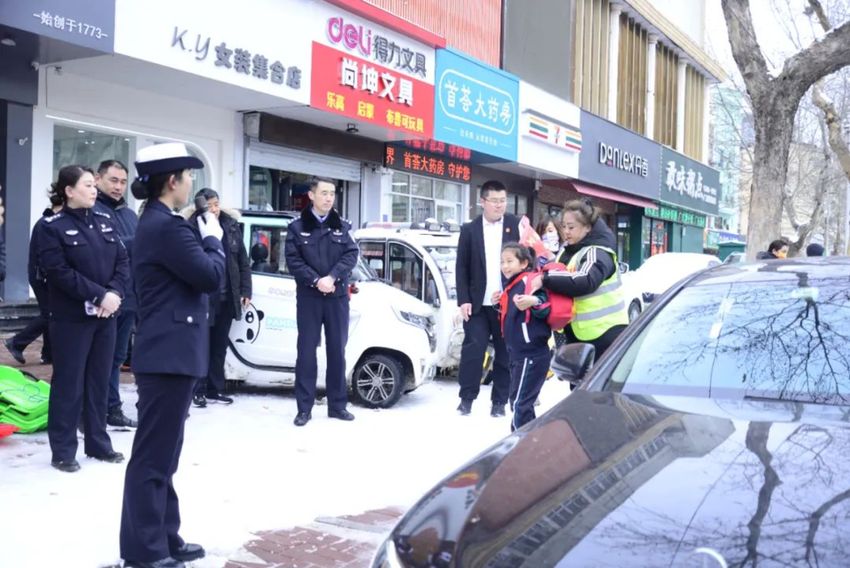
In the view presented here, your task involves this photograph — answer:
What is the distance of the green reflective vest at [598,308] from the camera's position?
5.31 m

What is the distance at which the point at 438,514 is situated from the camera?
2.37 meters

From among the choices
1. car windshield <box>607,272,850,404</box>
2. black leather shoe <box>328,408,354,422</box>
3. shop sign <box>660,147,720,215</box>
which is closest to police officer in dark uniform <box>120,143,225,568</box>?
car windshield <box>607,272,850,404</box>

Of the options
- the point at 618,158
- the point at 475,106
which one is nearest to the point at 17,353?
the point at 475,106

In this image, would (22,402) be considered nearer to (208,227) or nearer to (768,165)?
(208,227)

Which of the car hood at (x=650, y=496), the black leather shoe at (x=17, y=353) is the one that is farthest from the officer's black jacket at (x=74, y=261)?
the black leather shoe at (x=17, y=353)

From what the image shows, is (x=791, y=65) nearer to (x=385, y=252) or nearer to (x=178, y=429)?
(x=385, y=252)

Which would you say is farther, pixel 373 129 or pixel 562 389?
pixel 373 129

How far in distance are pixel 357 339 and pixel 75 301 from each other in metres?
3.09

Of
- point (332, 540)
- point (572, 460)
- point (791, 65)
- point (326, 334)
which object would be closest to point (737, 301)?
point (572, 460)

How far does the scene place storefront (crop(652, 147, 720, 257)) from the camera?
29.2m

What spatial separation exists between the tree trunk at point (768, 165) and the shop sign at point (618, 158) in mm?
8492

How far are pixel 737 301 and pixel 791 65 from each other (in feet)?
35.5

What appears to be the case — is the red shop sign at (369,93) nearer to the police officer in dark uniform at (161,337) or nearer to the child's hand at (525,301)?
the child's hand at (525,301)

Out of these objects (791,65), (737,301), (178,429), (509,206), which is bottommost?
(178,429)
